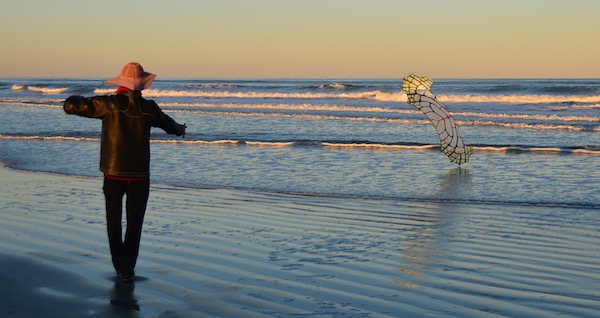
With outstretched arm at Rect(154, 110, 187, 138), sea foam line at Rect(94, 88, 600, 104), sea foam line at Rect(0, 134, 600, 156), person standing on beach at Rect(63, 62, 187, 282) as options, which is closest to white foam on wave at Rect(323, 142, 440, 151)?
sea foam line at Rect(0, 134, 600, 156)

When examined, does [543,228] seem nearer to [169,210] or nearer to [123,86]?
[169,210]

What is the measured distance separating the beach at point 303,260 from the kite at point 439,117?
4570 mm

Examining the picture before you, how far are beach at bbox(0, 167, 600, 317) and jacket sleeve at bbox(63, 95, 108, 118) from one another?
3.55ft

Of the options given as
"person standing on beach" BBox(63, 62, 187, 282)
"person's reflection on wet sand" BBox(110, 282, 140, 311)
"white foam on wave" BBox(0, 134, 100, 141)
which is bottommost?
"white foam on wave" BBox(0, 134, 100, 141)

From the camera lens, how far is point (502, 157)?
54.6ft

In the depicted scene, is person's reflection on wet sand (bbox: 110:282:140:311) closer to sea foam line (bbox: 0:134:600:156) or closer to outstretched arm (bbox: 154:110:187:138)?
outstretched arm (bbox: 154:110:187:138)

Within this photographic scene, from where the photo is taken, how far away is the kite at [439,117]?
14.9 m

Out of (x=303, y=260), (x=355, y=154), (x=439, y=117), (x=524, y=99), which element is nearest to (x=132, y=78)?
(x=303, y=260)

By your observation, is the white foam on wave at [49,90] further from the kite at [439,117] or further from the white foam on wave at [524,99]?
the kite at [439,117]

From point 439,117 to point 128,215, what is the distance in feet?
33.0

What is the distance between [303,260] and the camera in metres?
6.70

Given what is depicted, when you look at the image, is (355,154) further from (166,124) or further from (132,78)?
(132,78)

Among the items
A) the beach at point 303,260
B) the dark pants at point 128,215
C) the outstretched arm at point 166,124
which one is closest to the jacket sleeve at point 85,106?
the outstretched arm at point 166,124

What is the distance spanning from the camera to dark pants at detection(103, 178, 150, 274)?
596cm
